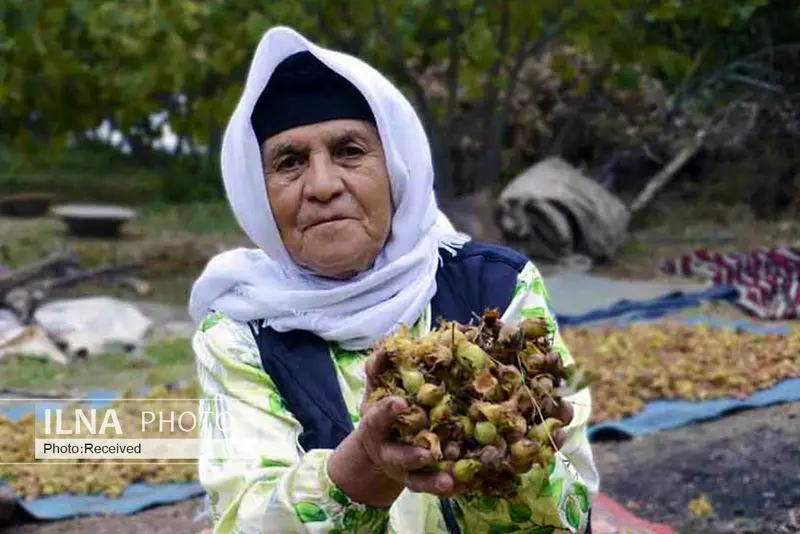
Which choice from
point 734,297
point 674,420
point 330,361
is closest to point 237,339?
point 330,361

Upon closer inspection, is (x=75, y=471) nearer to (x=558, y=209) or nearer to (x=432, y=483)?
(x=432, y=483)

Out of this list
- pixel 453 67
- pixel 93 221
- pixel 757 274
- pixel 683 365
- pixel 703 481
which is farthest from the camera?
pixel 93 221

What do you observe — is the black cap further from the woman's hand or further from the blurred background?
the blurred background

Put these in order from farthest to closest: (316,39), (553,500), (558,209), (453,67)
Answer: (558,209) < (453,67) < (316,39) < (553,500)

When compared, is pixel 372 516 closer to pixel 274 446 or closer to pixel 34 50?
pixel 274 446

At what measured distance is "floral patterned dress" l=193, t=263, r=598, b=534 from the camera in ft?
5.07

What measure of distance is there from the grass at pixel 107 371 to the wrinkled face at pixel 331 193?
3.44 metres

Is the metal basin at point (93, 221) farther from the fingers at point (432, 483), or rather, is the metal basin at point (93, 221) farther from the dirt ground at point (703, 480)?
the fingers at point (432, 483)

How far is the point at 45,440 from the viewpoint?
11.7ft

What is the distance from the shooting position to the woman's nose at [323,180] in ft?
5.61

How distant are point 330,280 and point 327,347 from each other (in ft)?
0.32

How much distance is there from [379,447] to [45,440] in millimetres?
2393

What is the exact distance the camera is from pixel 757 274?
6.46 metres

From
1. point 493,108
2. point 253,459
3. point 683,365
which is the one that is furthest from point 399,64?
point 253,459
